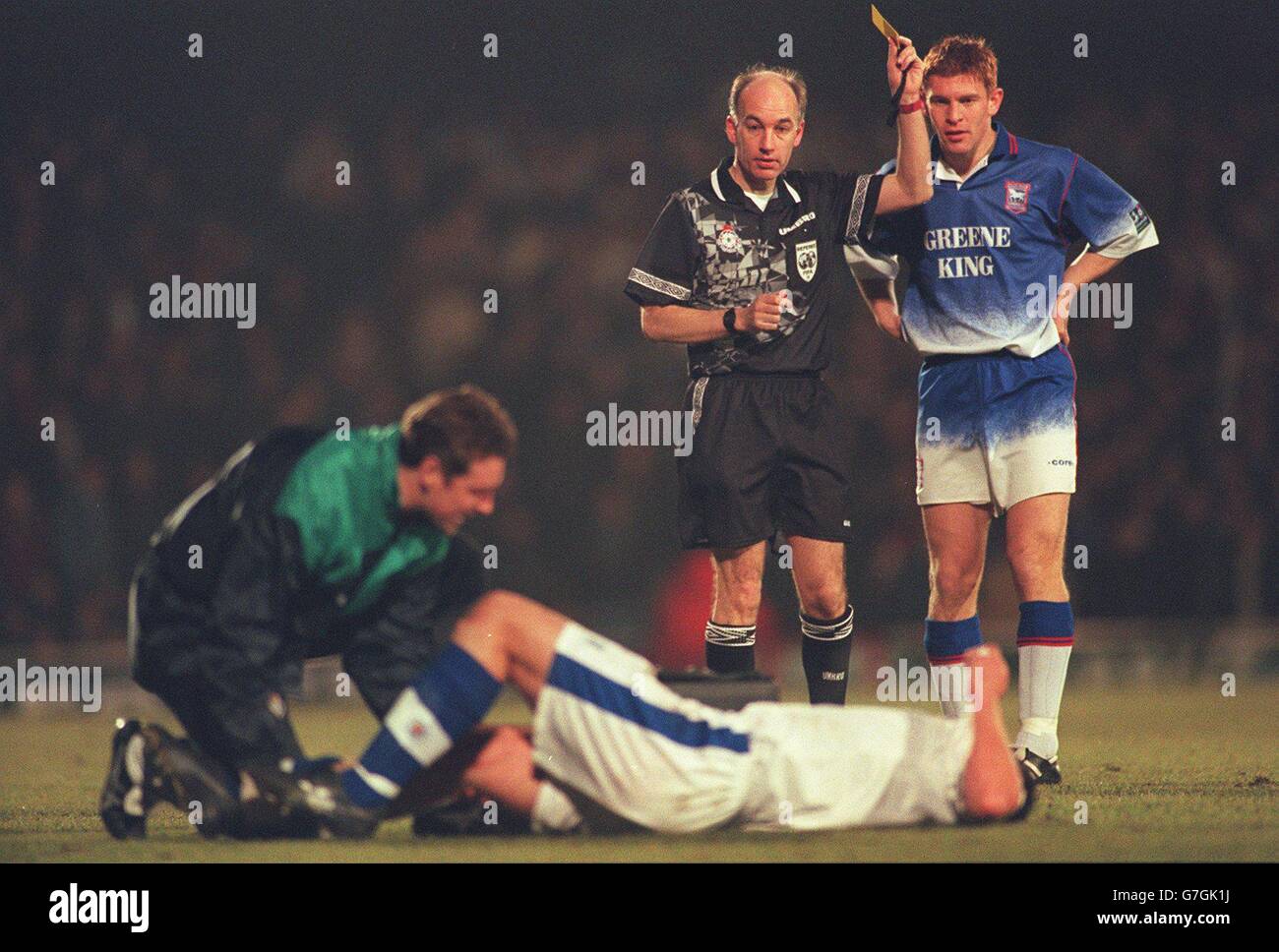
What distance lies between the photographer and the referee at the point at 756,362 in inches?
222

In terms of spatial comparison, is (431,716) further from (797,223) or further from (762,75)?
(762,75)

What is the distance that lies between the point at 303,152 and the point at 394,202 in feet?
2.28

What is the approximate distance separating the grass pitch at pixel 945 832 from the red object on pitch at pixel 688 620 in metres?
2.88

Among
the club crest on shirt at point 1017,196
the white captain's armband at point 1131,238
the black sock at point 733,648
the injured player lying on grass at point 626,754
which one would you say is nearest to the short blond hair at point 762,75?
the club crest on shirt at point 1017,196

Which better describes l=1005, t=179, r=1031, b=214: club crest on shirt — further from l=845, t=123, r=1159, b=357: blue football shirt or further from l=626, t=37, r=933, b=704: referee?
l=626, t=37, r=933, b=704: referee

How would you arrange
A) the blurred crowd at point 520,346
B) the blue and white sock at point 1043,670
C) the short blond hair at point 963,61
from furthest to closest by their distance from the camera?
the blurred crowd at point 520,346
the short blond hair at point 963,61
the blue and white sock at point 1043,670

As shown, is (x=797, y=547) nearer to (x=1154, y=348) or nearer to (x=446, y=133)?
(x=1154, y=348)

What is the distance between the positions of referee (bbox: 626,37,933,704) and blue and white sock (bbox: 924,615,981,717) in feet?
1.13

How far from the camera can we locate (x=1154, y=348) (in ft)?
34.5

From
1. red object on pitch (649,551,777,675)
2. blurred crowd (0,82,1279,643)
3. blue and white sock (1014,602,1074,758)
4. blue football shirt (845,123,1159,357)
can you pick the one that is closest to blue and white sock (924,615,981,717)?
blue and white sock (1014,602,1074,758)

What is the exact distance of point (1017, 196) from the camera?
5.58 meters

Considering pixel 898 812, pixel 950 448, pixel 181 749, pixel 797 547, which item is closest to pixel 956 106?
pixel 950 448

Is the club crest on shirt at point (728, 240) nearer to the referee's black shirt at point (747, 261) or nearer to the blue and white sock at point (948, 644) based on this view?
the referee's black shirt at point (747, 261)

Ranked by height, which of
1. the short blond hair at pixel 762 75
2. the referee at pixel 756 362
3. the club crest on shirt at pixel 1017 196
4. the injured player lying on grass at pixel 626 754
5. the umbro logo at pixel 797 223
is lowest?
the injured player lying on grass at pixel 626 754
